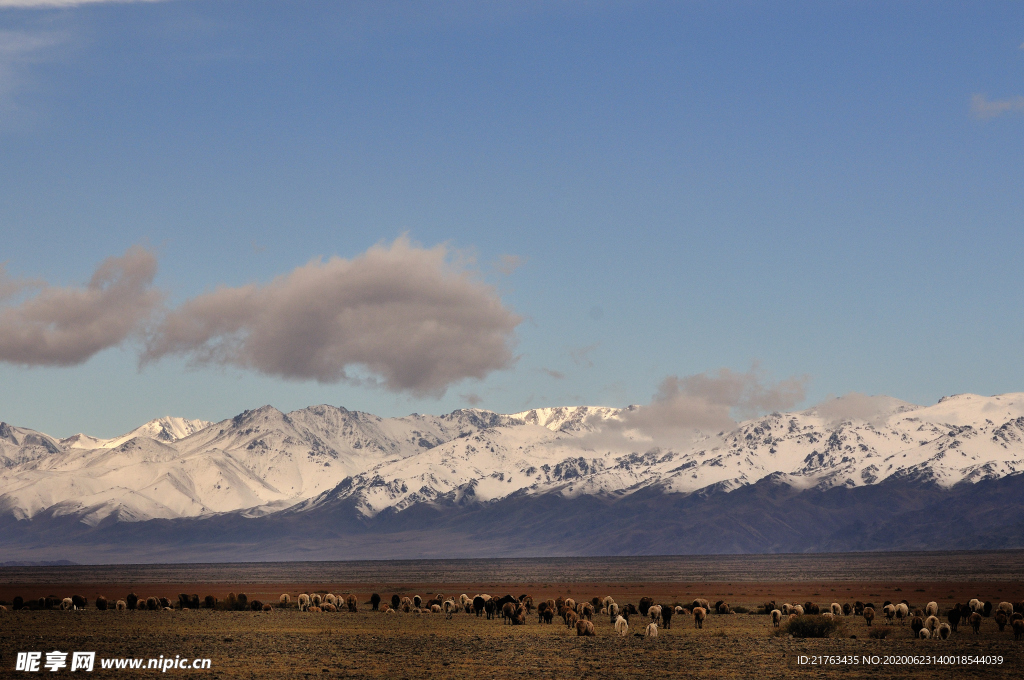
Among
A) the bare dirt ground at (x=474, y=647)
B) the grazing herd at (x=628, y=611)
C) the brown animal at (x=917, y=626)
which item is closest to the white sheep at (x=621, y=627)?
the grazing herd at (x=628, y=611)

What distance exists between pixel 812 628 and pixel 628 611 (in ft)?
74.7

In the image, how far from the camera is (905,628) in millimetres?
63500

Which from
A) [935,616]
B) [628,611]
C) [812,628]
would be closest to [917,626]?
[935,616]

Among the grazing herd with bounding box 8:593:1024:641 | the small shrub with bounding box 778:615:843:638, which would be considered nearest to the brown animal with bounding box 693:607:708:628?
the grazing herd with bounding box 8:593:1024:641

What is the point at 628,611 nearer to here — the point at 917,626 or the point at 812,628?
the point at 812,628

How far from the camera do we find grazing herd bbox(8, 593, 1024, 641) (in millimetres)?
60406

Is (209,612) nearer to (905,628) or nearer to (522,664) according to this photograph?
(522,664)

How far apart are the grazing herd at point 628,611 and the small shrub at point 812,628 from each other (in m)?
0.81

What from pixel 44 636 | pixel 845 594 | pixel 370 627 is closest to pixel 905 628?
pixel 370 627

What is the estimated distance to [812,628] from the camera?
59.3 m

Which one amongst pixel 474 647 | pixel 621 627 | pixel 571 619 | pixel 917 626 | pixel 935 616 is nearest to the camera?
pixel 474 647

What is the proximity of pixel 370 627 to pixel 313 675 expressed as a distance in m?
24.3

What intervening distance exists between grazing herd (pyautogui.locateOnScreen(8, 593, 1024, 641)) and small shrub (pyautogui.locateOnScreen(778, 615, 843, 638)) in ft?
2.65

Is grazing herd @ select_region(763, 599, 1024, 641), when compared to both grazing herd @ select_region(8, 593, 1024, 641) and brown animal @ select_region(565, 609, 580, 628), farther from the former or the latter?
brown animal @ select_region(565, 609, 580, 628)
